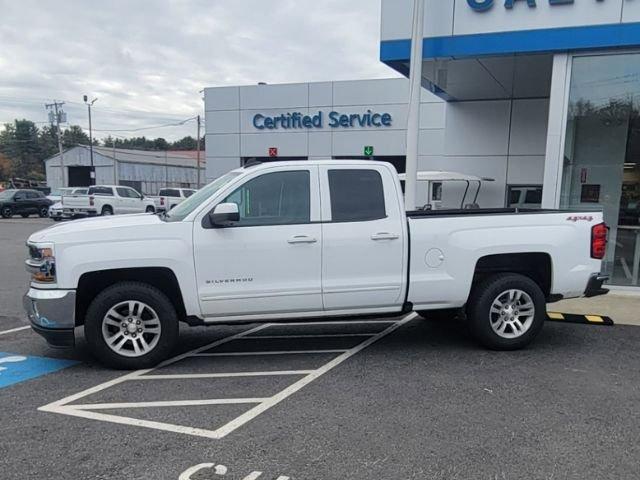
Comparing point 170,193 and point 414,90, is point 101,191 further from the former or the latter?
point 414,90

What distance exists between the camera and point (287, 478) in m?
3.28

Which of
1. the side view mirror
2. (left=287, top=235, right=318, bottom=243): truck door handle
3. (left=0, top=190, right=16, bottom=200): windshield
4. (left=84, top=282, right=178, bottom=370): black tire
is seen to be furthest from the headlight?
(left=0, top=190, right=16, bottom=200): windshield

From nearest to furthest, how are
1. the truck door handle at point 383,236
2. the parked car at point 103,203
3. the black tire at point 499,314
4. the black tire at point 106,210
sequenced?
the truck door handle at point 383,236, the black tire at point 499,314, the parked car at point 103,203, the black tire at point 106,210

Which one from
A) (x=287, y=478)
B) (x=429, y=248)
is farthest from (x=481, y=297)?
(x=287, y=478)

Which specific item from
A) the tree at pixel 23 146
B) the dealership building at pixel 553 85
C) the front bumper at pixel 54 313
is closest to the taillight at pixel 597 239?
the dealership building at pixel 553 85

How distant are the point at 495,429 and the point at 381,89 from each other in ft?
71.5

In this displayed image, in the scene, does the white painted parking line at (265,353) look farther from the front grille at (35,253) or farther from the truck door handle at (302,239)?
the front grille at (35,253)

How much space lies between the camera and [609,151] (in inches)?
402

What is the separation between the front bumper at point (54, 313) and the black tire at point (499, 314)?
4.13m

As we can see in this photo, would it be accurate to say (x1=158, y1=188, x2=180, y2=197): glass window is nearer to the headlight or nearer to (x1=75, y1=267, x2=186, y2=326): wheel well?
(x1=75, y1=267, x2=186, y2=326): wheel well

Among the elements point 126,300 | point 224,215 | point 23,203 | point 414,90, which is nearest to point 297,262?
point 224,215

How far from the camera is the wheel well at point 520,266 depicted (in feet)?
19.3

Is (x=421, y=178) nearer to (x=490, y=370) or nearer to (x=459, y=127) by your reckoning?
(x=459, y=127)

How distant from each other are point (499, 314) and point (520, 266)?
63 cm
